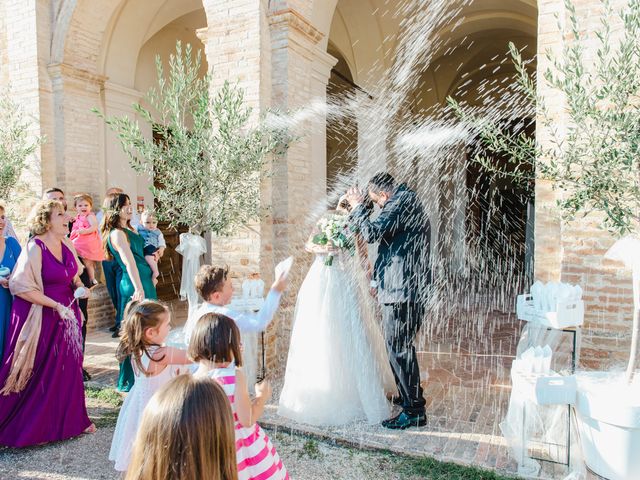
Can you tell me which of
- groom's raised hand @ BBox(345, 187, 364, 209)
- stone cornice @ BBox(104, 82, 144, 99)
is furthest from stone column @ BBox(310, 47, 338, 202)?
stone cornice @ BBox(104, 82, 144, 99)

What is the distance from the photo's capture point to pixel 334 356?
3.91 m

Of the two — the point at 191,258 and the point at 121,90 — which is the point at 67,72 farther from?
the point at 191,258

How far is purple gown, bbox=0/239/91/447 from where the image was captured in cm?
356

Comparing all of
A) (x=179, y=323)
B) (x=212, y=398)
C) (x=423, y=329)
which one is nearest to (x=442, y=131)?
(x=423, y=329)

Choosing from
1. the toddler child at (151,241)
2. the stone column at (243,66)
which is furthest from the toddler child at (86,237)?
the stone column at (243,66)

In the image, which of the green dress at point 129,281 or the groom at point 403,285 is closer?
the groom at point 403,285

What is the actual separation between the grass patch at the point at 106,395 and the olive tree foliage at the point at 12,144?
12.5ft

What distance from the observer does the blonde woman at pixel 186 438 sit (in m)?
1.13

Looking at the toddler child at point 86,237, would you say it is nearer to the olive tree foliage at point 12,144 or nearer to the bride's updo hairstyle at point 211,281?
the olive tree foliage at point 12,144

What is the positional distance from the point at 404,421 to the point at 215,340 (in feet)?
7.01

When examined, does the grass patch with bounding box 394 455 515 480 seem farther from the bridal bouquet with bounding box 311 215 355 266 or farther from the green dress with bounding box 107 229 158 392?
the green dress with bounding box 107 229 158 392

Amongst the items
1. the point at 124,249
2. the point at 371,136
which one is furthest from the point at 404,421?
the point at 371,136

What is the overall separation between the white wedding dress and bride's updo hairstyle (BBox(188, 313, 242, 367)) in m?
1.82

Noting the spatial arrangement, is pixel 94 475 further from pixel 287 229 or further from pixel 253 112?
pixel 253 112
